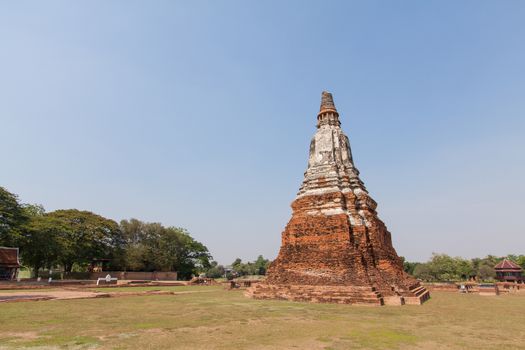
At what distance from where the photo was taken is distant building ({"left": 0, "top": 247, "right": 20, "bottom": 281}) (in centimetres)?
3086

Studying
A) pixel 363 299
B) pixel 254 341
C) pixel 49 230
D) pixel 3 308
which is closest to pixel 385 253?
pixel 363 299

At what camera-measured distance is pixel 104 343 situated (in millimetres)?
7117

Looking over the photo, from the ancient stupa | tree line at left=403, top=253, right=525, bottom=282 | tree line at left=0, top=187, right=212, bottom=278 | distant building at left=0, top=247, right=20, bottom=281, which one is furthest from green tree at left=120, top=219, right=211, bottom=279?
tree line at left=403, top=253, right=525, bottom=282

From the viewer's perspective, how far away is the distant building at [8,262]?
101 ft

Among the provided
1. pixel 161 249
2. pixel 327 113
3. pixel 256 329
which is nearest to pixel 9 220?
pixel 161 249

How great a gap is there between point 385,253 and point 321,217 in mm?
4348

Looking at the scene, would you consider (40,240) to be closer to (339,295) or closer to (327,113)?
(327,113)

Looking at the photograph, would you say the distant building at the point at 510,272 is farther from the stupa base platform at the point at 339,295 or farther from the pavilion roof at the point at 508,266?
the stupa base platform at the point at 339,295

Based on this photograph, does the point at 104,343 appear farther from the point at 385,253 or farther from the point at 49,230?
the point at 49,230

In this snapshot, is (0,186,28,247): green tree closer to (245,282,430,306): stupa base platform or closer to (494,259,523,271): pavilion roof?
(245,282,430,306): stupa base platform

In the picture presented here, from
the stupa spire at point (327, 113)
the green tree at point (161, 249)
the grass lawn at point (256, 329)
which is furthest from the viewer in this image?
the green tree at point (161, 249)

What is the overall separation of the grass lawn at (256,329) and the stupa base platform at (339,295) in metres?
2.43

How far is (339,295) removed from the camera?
15.8 m

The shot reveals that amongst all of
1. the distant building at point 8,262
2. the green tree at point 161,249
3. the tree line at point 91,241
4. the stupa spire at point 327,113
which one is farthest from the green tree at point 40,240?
the stupa spire at point 327,113
